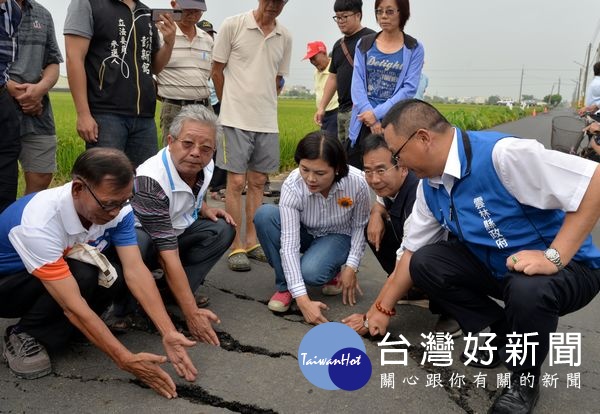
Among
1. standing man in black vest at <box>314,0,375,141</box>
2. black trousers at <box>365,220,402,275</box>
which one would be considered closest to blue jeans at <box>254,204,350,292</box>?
black trousers at <box>365,220,402,275</box>

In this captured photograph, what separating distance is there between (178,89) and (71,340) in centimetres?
237

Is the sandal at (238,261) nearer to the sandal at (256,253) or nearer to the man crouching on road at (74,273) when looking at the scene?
the sandal at (256,253)

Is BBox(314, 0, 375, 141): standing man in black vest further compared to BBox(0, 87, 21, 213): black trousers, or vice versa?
BBox(314, 0, 375, 141): standing man in black vest

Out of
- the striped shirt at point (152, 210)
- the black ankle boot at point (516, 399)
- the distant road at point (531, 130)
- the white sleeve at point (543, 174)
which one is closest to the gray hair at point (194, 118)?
the striped shirt at point (152, 210)

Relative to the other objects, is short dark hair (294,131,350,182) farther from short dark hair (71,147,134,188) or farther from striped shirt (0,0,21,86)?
striped shirt (0,0,21,86)

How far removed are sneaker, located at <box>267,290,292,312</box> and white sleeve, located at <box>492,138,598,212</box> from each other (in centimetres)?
130

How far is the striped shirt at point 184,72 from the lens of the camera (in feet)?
13.5

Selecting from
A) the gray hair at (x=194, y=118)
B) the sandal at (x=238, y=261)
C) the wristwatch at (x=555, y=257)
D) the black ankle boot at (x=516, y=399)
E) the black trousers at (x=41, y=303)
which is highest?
the gray hair at (x=194, y=118)

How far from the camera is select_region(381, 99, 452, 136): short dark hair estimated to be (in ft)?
6.03

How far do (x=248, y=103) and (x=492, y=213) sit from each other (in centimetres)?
188

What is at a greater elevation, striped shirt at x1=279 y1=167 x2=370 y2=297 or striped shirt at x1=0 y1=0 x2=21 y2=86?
striped shirt at x1=0 y1=0 x2=21 y2=86

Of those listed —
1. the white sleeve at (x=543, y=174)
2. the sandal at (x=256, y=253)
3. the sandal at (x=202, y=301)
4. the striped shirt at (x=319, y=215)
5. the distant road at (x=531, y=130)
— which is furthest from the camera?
the distant road at (x=531, y=130)

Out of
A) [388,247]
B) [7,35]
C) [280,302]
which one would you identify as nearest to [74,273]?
[280,302]

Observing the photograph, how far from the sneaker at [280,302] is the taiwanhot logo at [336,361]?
34 cm
